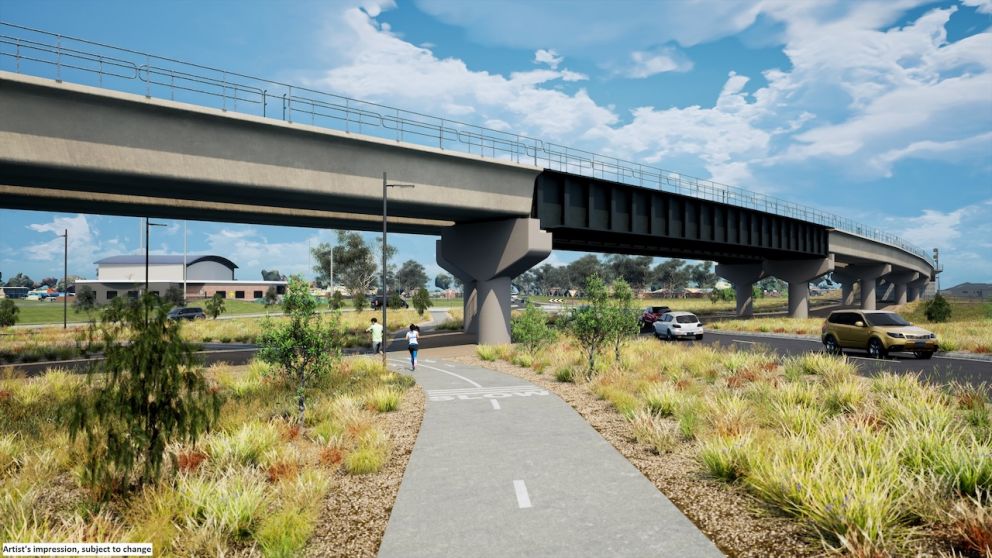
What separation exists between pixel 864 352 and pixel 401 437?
23295mm

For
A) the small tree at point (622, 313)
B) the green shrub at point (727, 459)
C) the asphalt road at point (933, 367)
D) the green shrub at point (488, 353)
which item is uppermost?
the small tree at point (622, 313)

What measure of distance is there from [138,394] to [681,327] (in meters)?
30.4

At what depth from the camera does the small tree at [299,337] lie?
1295 cm

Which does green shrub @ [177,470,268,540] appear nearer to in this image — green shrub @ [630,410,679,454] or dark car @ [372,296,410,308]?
green shrub @ [630,410,679,454]

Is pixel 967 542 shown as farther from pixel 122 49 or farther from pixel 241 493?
pixel 122 49

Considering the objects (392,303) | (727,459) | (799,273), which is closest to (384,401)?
(727,459)

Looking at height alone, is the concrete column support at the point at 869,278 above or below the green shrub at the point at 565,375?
above

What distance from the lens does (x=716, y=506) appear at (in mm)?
7109

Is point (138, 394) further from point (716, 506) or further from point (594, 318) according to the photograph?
point (594, 318)

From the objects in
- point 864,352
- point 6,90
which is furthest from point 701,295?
point 6,90

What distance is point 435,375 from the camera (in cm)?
2055

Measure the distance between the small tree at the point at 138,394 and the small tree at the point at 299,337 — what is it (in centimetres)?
504

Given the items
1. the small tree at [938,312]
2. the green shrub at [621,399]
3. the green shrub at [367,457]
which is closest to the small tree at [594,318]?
the green shrub at [621,399]

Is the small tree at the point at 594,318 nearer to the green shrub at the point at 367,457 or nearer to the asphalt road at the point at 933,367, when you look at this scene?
the asphalt road at the point at 933,367
